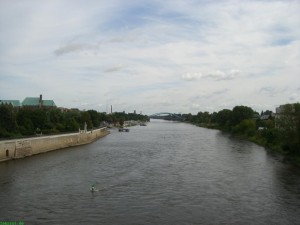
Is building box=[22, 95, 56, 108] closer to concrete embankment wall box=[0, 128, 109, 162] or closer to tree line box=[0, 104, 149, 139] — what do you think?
tree line box=[0, 104, 149, 139]

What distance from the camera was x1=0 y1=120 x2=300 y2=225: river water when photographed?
1612cm

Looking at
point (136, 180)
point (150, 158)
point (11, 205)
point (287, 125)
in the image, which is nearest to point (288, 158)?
point (287, 125)

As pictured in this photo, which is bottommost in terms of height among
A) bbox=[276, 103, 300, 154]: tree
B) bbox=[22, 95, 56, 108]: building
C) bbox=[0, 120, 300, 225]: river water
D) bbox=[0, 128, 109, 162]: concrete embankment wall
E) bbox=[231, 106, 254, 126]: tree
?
bbox=[0, 120, 300, 225]: river water

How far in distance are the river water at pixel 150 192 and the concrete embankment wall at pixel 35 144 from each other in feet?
4.01

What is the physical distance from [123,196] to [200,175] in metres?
7.68

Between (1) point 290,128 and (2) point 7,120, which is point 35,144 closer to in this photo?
(2) point 7,120

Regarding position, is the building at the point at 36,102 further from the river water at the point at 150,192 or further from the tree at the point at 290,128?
the tree at the point at 290,128

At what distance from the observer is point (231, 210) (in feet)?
56.4

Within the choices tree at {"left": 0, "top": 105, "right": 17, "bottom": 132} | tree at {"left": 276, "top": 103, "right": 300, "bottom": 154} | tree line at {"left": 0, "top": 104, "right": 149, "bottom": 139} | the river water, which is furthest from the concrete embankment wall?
tree at {"left": 276, "top": 103, "right": 300, "bottom": 154}

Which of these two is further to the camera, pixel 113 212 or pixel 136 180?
pixel 136 180

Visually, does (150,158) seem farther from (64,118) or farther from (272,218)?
(64,118)

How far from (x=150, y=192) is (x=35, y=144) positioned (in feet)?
68.5

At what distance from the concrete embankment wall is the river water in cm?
122

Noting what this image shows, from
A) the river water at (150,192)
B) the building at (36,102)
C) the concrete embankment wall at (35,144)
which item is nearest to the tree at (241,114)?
the concrete embankment wall at (35,144)
